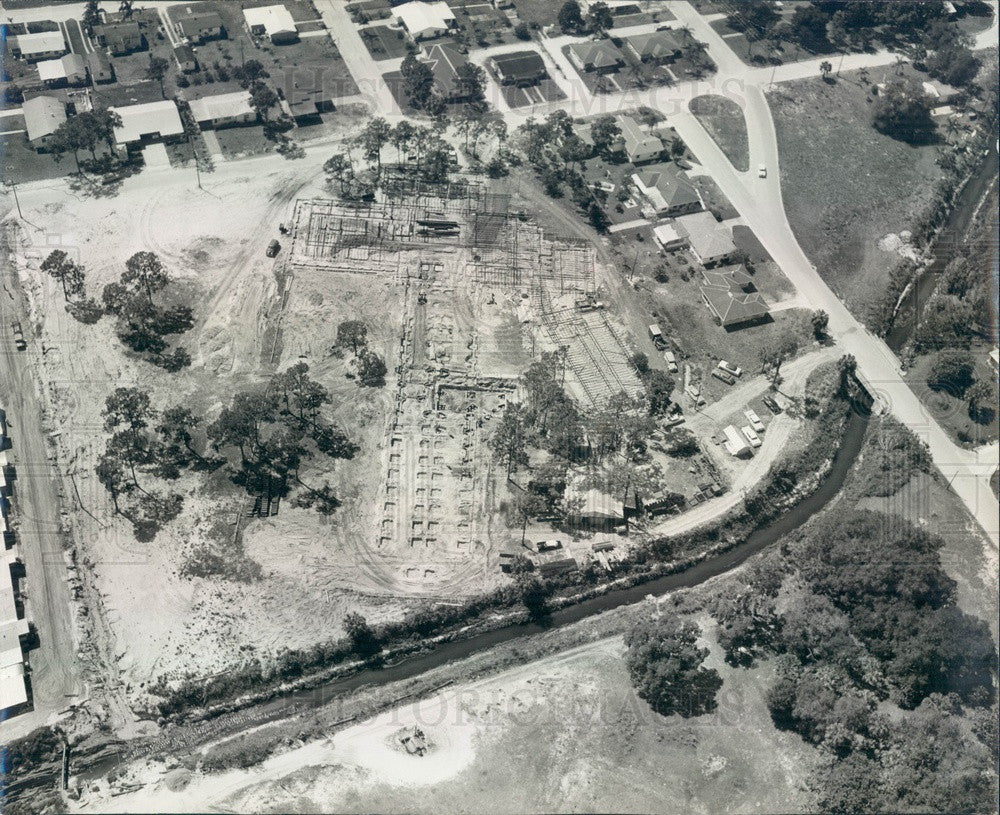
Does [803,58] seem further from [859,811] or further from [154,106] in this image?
[859,811]

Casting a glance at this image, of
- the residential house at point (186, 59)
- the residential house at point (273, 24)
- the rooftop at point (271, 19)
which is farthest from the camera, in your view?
the rooftop at point (271, 19)

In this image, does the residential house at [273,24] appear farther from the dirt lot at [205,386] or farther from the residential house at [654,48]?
the residential house at [654,48]

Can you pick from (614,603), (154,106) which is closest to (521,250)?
(614,603)

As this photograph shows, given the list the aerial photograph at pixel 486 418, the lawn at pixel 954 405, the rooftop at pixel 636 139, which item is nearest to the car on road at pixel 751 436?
the aerial photograph at pixel 486 418

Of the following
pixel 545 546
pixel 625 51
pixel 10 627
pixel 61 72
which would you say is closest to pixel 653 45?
pixel 625 51

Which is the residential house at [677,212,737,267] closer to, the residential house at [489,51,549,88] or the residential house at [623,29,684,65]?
the residential house at [489,51,549,88]
